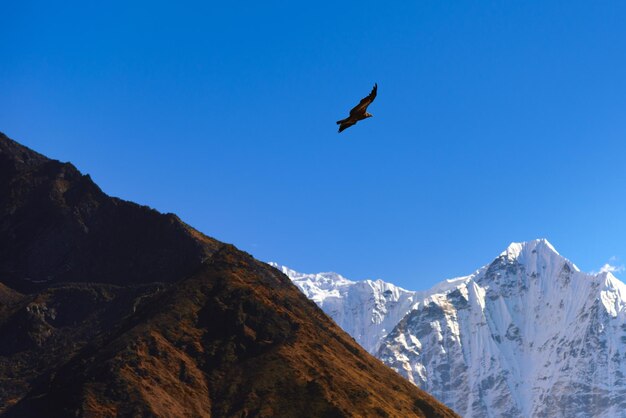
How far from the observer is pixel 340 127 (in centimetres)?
6706

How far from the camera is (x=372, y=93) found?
65.8 metres

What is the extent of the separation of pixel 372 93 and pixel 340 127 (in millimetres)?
3197
